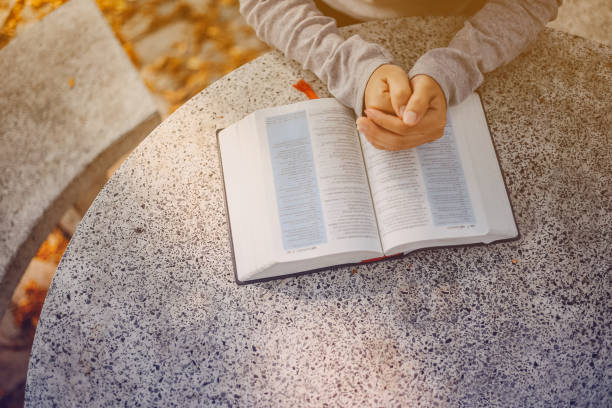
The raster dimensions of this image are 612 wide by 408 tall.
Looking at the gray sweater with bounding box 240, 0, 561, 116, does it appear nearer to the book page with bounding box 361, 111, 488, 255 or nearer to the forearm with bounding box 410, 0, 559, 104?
the forearm with bounding box 410, 0, 559, 104

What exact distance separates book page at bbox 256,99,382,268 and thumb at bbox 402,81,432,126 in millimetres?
97

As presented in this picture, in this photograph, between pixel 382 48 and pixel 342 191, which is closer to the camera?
pixel 342 191

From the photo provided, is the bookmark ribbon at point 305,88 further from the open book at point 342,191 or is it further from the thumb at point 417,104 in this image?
the thumb at point 417,104

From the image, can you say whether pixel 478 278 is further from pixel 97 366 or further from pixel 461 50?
pixel 97 366

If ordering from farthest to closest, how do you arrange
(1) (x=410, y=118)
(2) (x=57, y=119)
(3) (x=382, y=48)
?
(2) (x=57, y=119) → (3) (x=382, y=48) → (1) (x=410, y=118)

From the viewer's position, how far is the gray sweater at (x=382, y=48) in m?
0.68

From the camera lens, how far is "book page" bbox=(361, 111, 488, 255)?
1.95 feet

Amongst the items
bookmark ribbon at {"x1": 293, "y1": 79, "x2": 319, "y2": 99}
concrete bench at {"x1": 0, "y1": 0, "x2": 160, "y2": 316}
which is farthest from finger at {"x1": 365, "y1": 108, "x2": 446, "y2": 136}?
concrete bench at {"x1": 0, "y1": 0, "x2": 160, "y2": 316}

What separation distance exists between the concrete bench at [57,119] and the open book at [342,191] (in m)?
0.54

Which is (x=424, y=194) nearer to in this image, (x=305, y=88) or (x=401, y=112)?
(x=401, y=112)

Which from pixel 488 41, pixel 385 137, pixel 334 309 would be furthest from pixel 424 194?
pixel 488 41

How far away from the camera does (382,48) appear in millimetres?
714

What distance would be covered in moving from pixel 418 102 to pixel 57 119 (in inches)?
36.4

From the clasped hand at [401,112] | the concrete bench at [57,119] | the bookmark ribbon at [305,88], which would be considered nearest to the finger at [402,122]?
the clasped hand at [401,112]
